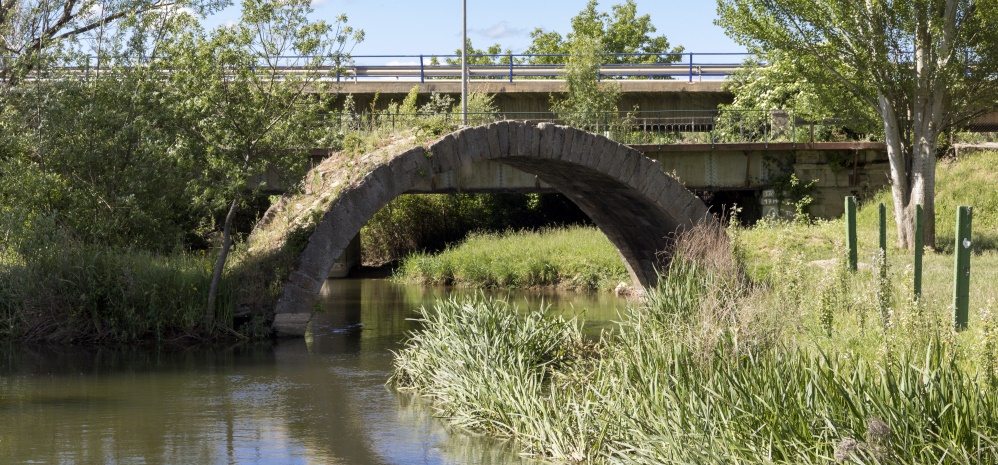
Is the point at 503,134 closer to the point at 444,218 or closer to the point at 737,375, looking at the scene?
the point at 737,375

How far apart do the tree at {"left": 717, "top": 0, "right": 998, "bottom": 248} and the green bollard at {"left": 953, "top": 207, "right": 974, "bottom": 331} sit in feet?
34.2

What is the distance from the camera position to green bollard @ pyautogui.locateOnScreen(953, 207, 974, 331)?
35.9 ft

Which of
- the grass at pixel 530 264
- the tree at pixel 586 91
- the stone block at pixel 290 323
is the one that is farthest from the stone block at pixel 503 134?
the tree at pixel 586 91

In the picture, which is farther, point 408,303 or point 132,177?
point 408,303

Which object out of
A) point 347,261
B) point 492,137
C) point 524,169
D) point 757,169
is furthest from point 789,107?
point 492,137

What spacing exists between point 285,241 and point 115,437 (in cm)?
668

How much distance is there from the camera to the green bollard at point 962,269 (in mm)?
10938

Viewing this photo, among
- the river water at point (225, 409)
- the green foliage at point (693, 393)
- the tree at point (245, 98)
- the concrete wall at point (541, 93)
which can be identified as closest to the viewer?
the green foliage at point (693, 393)

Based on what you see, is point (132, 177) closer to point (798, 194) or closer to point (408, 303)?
point (408, 303)

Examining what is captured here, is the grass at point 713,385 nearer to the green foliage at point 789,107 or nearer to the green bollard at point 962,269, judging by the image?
the green bollard at point 962,269

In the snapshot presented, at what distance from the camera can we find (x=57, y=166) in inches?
757

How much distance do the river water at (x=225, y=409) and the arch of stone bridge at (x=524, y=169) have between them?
3.77ft

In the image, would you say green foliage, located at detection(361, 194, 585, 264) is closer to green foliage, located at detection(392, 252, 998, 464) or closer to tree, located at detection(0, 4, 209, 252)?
tree, located at detection(0, 4, 209, 252)

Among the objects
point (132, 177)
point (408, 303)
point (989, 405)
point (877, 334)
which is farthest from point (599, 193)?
point (989, 405)
